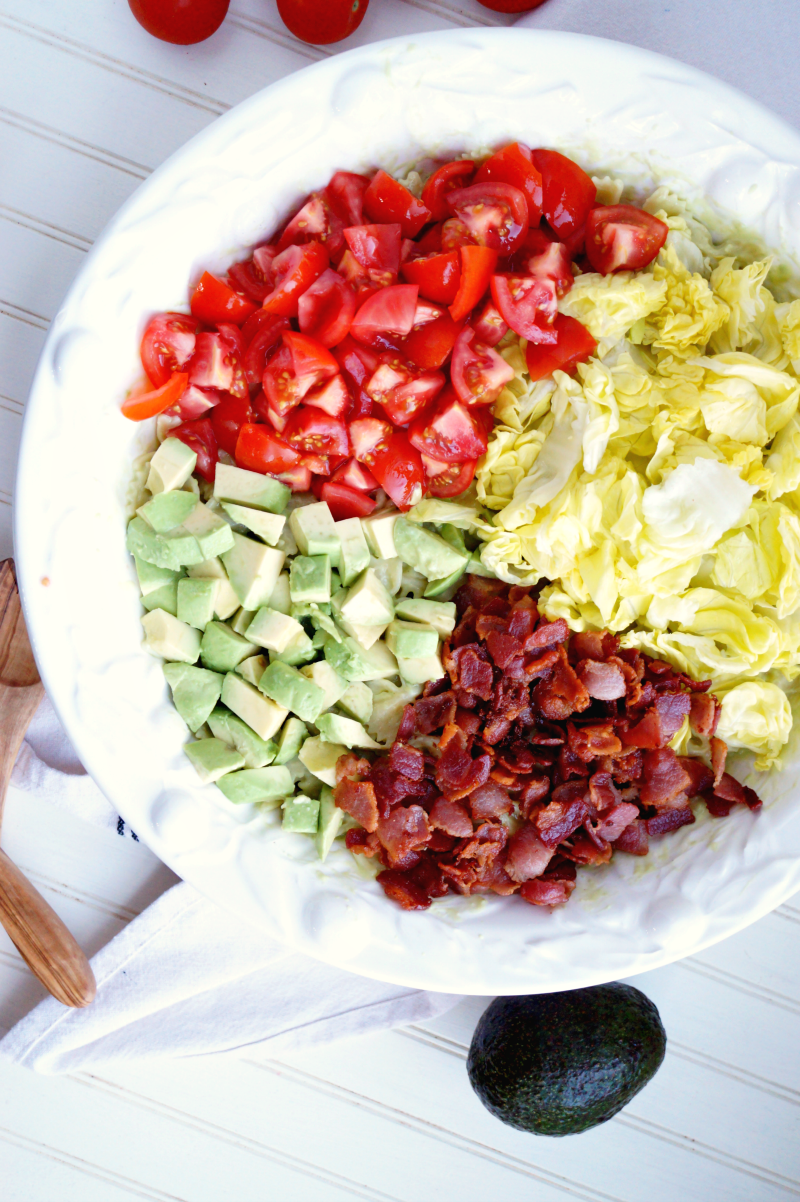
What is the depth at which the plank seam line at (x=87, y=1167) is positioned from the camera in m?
2.12

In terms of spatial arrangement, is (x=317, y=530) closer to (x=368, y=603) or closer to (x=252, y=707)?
(x=368, y=603)

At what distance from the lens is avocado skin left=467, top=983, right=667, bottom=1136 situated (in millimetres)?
1807

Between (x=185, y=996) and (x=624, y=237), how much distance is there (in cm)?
187

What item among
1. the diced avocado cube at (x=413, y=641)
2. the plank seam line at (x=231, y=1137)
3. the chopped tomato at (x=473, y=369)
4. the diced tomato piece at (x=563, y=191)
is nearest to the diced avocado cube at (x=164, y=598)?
the diced avocado cube at (x=413, y=641)

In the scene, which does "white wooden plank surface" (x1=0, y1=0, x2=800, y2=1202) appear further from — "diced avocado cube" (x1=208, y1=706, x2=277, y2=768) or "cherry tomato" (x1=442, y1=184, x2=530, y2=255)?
"cherry tomato" (x1=442, y1=184, x2=530, y2=255)

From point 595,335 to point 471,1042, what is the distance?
63.7 inches

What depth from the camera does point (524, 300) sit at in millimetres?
1570

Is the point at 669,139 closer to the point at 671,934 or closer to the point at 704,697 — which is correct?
the point at 704,697

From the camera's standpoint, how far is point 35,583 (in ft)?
5.09

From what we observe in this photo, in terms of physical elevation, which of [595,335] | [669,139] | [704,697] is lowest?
[704,697]

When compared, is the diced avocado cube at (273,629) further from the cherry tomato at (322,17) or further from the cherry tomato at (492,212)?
the cherry tomato at (322,17)

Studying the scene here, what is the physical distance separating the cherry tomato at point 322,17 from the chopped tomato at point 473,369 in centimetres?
70

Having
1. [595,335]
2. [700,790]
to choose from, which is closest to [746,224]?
[595,335]

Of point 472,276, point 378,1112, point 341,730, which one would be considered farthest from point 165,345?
point 378,1112
